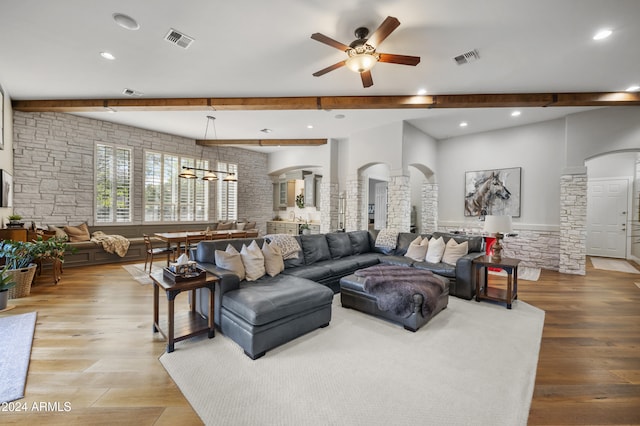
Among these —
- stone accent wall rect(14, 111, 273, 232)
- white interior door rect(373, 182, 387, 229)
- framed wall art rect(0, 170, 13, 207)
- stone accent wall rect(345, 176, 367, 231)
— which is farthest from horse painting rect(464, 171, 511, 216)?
framed wall art rect(0, 170, 13, 207)

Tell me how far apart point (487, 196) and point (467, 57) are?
4665 millimetres

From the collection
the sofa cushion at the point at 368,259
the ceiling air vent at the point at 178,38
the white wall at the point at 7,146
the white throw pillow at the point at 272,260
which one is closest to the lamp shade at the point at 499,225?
the sofa cushion at the point at 368,259

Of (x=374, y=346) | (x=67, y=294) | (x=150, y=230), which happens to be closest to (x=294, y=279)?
(x=374, y=346)

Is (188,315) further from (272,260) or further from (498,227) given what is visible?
(498,227)

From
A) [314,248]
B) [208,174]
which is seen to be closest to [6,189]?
[208,174]

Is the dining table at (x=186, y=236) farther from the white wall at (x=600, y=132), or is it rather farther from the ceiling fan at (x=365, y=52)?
the white wall at (x=600, y=132)

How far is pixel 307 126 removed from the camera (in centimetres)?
681

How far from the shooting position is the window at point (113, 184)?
652cm

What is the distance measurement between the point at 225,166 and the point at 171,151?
5.69 feet

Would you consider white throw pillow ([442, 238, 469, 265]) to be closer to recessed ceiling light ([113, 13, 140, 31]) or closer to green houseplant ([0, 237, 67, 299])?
recessed ceiling light ([113, 13, 140, 31])

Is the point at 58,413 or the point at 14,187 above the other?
the point at 14,187

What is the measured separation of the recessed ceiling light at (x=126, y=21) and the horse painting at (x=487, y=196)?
308 inches

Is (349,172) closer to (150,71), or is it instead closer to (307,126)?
(307,126)

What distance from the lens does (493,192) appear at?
23.1 ft
